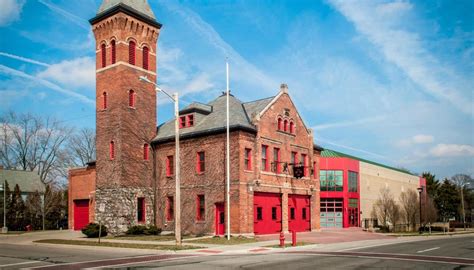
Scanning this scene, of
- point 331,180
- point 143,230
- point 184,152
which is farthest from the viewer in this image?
point 331,180

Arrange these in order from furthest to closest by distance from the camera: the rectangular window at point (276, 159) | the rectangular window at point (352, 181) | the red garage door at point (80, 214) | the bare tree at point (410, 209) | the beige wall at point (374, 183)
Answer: the beige wall at point (374, 183) < the rectangular window at point (352, 181) < the bare tree at point (410, 209) < the red garage door at point (80, 214) < the rectangular window at point (276, 159)

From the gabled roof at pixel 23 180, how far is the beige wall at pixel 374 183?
152ft

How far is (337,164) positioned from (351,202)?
5135mm

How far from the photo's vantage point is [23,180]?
69.5 meters

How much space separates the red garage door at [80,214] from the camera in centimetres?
4481

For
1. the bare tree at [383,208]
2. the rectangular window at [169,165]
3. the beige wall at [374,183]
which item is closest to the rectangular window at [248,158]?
the rectangular window at [169,165]

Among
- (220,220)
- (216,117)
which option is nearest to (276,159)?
(216,117)

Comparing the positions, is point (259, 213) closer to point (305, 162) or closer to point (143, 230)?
point (305, 162)

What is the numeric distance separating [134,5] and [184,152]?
13.5 m

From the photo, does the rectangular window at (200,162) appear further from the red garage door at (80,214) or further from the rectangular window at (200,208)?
the red garage door at (80,214)

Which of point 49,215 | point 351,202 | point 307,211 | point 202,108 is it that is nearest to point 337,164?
point 351,202

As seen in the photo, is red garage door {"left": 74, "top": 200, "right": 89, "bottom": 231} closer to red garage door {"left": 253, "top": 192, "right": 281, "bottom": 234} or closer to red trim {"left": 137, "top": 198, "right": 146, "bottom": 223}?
red trim {"left": 137, "top": 198, "right": 146, "bottom": 223}

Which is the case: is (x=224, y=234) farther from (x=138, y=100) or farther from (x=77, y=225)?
(x=77, y=225)

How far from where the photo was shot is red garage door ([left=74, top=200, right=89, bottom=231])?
44812 mm
